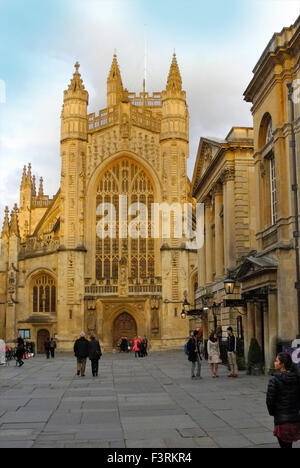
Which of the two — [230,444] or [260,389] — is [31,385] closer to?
[260,389]

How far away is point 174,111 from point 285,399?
43384mm

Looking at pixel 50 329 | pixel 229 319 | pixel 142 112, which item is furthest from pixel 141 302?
pixel 229 319

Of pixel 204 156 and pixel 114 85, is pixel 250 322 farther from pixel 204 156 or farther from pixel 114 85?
pixel 114 85

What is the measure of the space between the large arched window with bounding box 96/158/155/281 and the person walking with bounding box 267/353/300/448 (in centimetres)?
4016

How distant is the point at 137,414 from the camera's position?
10883 millimetres

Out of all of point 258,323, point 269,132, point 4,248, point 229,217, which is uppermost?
point 269,132

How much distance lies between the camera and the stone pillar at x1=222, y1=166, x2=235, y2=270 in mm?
27188

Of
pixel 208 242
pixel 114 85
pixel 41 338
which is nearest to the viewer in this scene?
pixel 208 242

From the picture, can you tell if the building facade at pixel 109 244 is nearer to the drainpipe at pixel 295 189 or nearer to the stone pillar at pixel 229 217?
the stone pillar at pixel 229 217

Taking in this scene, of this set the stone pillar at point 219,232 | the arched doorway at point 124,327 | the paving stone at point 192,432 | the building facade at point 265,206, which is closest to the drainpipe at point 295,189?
the building facade at point 265,206

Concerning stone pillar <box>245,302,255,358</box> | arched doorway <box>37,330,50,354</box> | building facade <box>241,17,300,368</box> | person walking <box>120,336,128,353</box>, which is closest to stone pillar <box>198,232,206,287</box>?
person walking <box>120,336,128,353</box>

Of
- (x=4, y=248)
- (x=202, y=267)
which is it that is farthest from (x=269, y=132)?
(x=4, y=248)

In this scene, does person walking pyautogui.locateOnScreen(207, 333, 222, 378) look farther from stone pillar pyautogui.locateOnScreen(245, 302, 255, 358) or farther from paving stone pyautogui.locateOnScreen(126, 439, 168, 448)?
paving stone pyautogui.locateOnScreen(126, 439, 168, 448)

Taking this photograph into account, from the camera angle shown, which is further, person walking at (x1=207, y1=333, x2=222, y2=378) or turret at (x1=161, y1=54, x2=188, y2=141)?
turret at (x1=161, y1=54, x2=188, y2=141)
